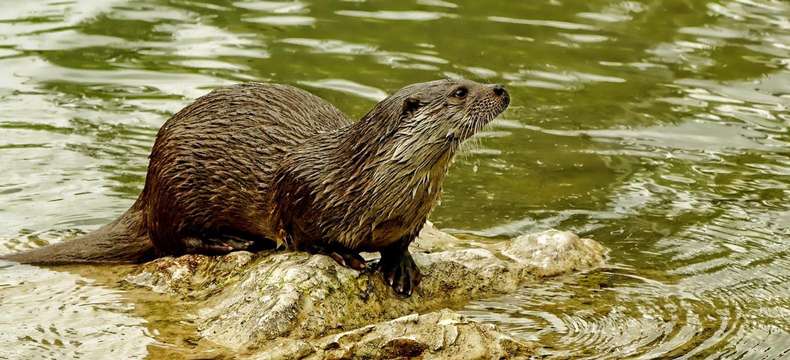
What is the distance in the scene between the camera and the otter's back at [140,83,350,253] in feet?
16.5

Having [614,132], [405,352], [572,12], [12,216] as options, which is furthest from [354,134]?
[572,12]

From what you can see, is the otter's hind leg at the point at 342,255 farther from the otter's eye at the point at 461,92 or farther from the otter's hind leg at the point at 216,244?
the otter's eye at the point at 461,92

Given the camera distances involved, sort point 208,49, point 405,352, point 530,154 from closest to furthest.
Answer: point 405,352 < point 530,154 < point 208,49

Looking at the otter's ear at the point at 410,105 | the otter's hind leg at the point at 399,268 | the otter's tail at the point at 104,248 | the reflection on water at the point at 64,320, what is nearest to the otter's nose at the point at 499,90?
the otter's ear at the point at 410,105

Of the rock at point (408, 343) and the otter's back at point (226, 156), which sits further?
the otter's back at point (226, 156)

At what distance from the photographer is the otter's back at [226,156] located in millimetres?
5020

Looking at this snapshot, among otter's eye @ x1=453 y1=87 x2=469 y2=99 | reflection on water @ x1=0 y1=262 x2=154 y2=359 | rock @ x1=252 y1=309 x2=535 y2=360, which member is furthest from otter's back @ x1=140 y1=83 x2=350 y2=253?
rock @ x1=252 y1=309 x2=535 y2=360

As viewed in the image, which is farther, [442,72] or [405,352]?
[442,72]

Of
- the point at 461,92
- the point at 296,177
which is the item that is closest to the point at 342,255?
the point at 296,177

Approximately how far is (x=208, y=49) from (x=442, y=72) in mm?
1558

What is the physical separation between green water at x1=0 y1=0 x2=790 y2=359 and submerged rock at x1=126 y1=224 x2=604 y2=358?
0.13m

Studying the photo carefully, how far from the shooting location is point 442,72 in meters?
8.51

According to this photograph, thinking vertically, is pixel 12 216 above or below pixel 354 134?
below

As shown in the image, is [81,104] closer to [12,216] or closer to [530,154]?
[12,216]
